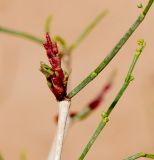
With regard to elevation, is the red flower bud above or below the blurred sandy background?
above

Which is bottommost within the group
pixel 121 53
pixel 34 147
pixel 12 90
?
pixel 34 147

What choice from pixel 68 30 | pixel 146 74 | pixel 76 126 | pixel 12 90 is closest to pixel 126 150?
pixel 76 126

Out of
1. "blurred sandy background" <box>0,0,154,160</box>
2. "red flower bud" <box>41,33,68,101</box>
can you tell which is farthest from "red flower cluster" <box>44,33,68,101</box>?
"blurred sandy background" <box>0,0,154,160</box>

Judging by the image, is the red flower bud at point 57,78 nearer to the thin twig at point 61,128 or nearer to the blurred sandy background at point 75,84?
the thin twig at point 61,128

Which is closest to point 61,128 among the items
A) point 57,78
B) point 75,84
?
point 57,78

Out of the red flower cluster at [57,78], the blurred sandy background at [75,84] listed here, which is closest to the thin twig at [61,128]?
the red flower cluster at [57,78]

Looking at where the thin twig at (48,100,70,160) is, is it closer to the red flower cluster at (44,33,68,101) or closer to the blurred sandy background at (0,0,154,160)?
the red flower cluster at (44,33,68,101)

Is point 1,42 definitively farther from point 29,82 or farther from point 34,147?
point 34,147

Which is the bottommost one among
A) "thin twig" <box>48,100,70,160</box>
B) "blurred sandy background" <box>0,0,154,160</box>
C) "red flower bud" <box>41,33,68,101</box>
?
"blurred sandy background" <box>0,0,154,160</box>
